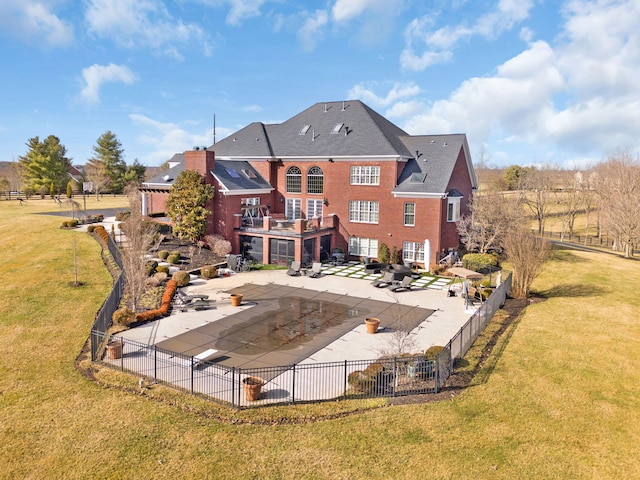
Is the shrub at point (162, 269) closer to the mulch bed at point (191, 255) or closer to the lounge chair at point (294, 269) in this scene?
the mulch bed at point (191, 255)

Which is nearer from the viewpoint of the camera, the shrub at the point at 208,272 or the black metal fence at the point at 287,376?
the black metal fence at the point at 287,376

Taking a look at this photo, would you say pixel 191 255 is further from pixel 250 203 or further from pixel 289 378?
pixel 289 378

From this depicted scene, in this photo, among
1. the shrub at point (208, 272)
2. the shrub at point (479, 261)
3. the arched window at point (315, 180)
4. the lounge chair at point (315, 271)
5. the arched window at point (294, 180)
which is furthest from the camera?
the arched window at point (294, 180)

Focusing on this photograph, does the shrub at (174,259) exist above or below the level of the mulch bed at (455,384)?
above

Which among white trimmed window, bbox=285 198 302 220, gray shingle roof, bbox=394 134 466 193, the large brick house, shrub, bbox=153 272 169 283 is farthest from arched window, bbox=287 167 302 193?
shrub, bbox=153 272 169 283

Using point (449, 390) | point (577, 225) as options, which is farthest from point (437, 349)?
point (577, 225)

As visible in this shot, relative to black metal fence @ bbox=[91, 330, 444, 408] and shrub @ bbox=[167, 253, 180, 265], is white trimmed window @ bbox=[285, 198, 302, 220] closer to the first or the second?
shrub @ bbox=[167, 253, 180, 265]

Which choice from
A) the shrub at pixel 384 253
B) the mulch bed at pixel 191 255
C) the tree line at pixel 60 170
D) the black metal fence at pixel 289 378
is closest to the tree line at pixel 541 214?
the shrub at pixel 384 253
